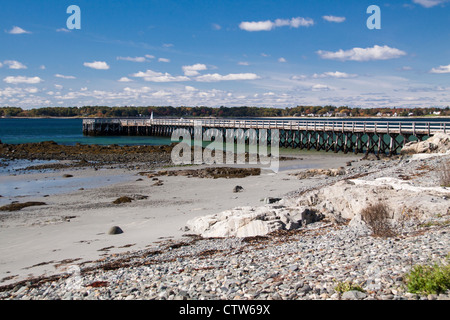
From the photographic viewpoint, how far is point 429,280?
584 cm

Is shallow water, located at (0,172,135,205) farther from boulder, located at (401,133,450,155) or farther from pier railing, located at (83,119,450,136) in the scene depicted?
pier railing, located at (83,119,450,136)

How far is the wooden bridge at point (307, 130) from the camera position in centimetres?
3874

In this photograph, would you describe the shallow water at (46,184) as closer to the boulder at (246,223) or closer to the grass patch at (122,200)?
the grass patch at (122,200)

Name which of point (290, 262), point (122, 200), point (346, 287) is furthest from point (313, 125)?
point (346, 287)

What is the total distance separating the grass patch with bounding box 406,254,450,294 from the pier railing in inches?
1232

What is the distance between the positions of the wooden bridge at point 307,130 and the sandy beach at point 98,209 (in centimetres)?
1312

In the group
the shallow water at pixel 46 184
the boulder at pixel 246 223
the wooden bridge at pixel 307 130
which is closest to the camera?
the boulder at pixel 246 223

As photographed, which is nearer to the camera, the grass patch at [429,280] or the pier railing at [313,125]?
the grass patch at [429,280]

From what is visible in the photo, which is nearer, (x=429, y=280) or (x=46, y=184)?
(x=429, y=280)

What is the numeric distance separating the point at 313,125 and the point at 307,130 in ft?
3.11

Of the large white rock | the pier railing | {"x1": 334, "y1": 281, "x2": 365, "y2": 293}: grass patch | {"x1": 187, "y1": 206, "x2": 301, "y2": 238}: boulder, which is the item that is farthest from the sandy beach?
the pier railing

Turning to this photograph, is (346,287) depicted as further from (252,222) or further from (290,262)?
(252,222)

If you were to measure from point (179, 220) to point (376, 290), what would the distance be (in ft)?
31.4

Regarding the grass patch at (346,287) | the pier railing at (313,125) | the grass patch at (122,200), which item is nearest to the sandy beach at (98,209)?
the grass patch at (122,200)
